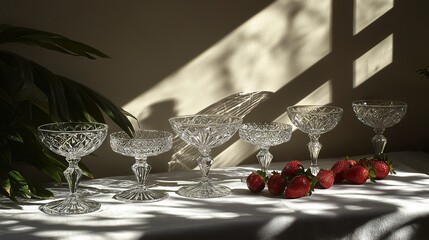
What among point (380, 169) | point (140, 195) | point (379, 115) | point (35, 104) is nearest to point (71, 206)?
point (140, 195)

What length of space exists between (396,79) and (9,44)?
1.42 meters

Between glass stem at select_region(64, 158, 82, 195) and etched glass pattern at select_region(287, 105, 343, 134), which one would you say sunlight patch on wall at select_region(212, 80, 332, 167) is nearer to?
etched glass pattern at select_region(287, 105, 343, 134)

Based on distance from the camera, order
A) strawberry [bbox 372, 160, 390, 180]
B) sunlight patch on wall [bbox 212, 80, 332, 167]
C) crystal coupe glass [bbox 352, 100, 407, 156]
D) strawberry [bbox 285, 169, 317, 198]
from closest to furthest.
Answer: strawberry [bbox 285, 169, 317, 198], strawberry [bbox 372, 160, 390, 180], crystal coupe glass [bbox 352, 100, 407, 156], sunlight patch on wall [bbox 212, 80, 332, 167]

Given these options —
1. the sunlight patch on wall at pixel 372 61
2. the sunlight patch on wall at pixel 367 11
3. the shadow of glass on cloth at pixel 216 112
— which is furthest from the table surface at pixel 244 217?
the sunlight patch on wall at pixel 367 11

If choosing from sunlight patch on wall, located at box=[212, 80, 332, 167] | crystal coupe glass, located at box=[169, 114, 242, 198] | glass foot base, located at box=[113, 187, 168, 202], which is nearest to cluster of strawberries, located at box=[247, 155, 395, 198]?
crystal coupe glass, located at box=[169, 114, 242, 198]

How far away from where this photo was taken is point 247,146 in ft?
8.06

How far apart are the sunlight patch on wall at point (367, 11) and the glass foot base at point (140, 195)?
1.03 meters

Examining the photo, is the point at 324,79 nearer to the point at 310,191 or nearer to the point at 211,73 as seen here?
the point at 211,73

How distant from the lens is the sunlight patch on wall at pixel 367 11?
8.20 ft

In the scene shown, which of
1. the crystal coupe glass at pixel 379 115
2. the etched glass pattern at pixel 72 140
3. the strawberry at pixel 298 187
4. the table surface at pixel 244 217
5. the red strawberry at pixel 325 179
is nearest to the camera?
the table surface at pixel 244 217

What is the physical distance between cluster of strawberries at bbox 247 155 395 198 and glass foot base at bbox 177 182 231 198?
0.08 meters

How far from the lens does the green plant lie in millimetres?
1860

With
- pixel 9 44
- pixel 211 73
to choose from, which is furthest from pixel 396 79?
pixel 9 44

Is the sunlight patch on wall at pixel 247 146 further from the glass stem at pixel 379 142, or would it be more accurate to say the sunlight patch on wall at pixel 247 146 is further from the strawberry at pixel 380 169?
the strawberry at pixel 380 169
